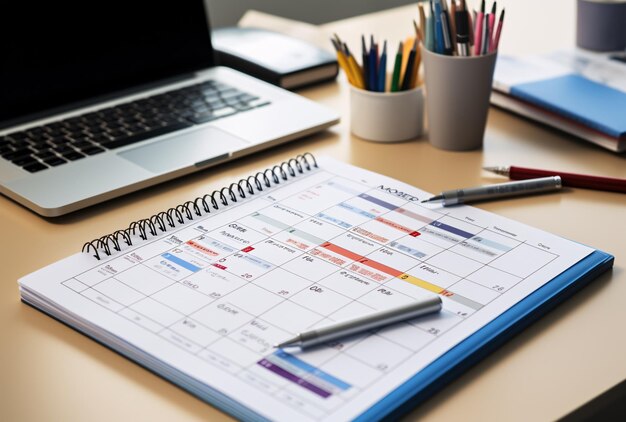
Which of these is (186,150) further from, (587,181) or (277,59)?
(587,181)

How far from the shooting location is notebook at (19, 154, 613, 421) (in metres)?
0.62

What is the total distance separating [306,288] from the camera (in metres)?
0.72

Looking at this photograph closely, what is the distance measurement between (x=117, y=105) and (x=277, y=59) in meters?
0.28

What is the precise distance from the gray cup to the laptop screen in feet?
1.25

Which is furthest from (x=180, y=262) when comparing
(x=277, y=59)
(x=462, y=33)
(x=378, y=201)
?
(x=277, y=59)

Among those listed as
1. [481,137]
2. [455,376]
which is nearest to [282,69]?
[481,137]

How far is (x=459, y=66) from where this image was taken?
38.6 inches

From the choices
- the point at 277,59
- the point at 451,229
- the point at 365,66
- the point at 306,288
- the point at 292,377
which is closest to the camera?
the point at 292,377

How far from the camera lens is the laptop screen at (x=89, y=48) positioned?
105 centimetres

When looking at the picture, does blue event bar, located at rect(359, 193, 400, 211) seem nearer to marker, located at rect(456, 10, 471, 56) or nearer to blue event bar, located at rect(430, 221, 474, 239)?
blue event bar, located at rect(430, 221, 474, 239)

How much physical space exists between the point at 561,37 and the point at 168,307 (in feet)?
3.40

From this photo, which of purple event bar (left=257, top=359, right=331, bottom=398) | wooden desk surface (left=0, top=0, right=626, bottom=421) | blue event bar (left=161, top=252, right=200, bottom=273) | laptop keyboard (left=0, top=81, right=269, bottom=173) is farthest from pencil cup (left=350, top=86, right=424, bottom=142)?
purple event bar (left=257, top=359, right=331, bottom=398)

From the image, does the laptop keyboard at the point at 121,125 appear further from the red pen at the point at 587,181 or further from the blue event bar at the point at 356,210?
the red pen at the point at 587,181

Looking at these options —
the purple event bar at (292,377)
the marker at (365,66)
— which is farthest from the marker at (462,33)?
the purple event bar at (292,377)
